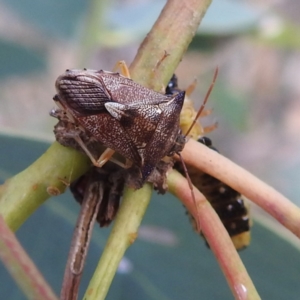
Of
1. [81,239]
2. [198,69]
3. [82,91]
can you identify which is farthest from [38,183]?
[198,69]

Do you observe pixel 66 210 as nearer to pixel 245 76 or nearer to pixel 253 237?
pixel 253 237

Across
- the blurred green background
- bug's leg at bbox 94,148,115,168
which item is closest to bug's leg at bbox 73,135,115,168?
bug's leg at bbox 94,148,115,168

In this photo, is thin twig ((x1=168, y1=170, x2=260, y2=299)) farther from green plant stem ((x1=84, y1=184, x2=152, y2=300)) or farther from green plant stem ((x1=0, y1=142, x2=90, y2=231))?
green plant stem ((x1=0, y1=142, x2=90, y2=231))

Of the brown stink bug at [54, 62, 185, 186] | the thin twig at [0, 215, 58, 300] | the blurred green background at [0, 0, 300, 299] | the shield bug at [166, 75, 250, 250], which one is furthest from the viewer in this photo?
the blurred green background at [0, 0, 300, 299]

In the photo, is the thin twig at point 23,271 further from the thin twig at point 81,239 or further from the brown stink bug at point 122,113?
the brown stink bug at point 122,113

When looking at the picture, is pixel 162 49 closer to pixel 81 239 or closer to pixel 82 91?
pixel 82 91

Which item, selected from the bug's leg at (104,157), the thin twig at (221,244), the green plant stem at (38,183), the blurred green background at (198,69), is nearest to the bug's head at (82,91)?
the blurred green background at (198,69)
